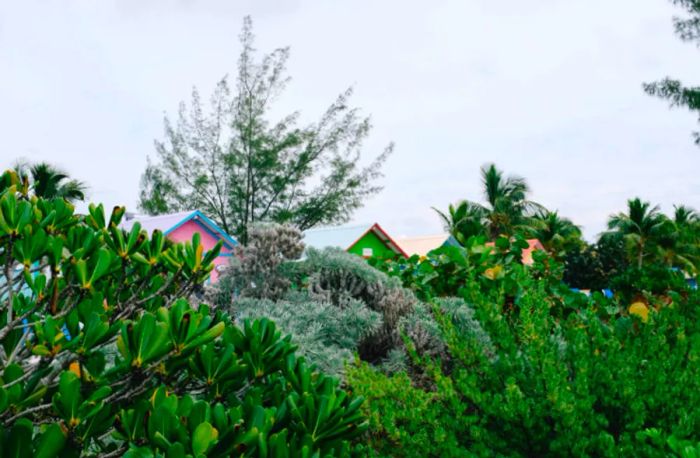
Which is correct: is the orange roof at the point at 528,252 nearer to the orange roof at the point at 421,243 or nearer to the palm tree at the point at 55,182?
the orange roof at the point at 421,243

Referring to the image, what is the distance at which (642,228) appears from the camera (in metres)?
35.8

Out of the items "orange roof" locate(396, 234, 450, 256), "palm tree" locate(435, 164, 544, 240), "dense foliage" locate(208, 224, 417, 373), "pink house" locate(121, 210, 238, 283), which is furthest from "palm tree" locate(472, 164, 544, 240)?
"dense foliage" locate(208, 224, 417, 373)

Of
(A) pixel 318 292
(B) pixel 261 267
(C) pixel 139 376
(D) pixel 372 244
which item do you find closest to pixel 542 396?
(C) pixel 139 376

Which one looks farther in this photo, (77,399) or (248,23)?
(248,23)

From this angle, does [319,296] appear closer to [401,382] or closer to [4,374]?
[401,382]

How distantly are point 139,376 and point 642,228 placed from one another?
38865 mm

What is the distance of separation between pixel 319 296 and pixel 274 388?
2.89 meters

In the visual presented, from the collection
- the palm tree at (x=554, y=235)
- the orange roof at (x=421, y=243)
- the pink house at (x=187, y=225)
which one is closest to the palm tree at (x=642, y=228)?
the palm tree at (x=554, y=235)

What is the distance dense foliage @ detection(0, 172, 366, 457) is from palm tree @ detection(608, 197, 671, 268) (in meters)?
36.6

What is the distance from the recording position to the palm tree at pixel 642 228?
35.1 metres

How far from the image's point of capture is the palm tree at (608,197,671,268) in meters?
35.1

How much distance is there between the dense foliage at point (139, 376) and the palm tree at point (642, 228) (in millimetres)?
36572

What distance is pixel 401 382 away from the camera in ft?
10.3

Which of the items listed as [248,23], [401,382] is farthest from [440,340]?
[248,23]
